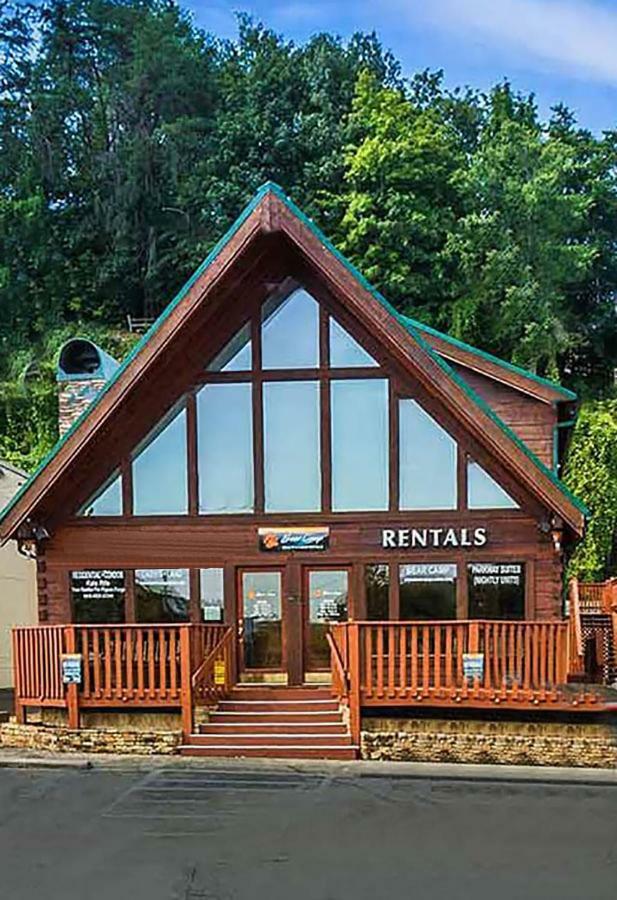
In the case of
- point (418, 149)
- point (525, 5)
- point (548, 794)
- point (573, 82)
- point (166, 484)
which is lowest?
point (548, 794)

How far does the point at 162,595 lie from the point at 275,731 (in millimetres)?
2638

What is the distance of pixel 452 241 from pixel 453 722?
73.7ft

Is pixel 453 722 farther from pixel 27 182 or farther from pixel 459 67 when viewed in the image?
pixel 459 67

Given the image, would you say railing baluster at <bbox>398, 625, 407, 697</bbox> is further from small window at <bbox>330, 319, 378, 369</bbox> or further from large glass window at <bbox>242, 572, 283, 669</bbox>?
small window at <bbox>330, 319, 378, 369</bbox>

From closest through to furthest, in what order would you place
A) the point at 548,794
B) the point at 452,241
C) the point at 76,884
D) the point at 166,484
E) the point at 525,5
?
1. the point at 76,884
2. the point at 548,794
3. the point at 525,5
4. the point at 166,484
5. the point at 452,241

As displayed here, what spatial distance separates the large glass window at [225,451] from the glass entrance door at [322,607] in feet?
4.36

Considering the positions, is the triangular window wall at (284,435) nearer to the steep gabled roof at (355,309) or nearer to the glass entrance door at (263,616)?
the steep gabled roof at (355,309)

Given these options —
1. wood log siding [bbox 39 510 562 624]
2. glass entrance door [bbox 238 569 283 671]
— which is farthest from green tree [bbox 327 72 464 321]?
glass entrance door [bbox 238 569 283 671]

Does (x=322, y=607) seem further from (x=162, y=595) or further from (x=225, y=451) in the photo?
(x=225, y=451)

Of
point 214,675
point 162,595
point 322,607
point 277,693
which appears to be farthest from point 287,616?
point 162,595

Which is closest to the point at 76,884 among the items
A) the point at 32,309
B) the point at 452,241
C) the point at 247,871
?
the point at 247,871

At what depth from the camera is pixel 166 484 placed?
12.3 meters

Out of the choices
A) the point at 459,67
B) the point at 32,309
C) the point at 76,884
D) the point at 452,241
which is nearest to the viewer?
the point at 76,884

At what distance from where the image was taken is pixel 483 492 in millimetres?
11875
